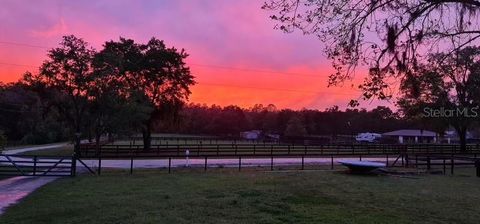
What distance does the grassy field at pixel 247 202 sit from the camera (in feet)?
36.3

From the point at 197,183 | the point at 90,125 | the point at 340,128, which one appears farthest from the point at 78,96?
the point at 340,128

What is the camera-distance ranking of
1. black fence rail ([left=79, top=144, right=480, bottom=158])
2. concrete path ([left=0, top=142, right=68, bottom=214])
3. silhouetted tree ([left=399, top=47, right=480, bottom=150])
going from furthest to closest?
black fence rail ([left=79, top=144, right=480, bottom=158]) < concrete path ([left=0, top=142, right=68, bottom=214]) < silhouetted tree ([left=399, top=47, right=480, bottom=150])

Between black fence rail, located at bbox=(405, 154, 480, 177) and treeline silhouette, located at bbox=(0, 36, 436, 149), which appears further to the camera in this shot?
treeline silhouette, located at bbox=(0, 36, 436, 149)

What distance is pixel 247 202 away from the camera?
13.3 meters

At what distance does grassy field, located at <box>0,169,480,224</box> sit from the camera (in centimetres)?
1107

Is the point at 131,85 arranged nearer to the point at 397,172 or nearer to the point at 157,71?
the point at 157,71

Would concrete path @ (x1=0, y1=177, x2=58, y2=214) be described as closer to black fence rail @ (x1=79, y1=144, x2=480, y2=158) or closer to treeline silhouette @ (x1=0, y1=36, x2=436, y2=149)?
treeline silhouette @ (x1=0, y1=36, x2=436, y2=149)

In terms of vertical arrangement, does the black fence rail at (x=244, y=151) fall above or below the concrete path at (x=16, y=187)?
above

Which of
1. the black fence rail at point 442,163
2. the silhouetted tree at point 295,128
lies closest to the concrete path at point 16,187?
the black fence rail at point 442,163

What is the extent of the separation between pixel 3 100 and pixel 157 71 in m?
51.1

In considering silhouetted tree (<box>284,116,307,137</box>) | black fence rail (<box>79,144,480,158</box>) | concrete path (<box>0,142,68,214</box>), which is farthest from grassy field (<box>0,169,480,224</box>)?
silhouetted tree (<box>284,116,307,137</box>)

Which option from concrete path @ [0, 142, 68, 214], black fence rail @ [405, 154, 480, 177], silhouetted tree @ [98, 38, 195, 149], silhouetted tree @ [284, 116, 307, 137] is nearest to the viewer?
concrete path @ [0, 142, 68, 214]

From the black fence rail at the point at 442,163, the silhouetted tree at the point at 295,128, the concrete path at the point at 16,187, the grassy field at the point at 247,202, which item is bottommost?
the concrete path at the point at 16,187

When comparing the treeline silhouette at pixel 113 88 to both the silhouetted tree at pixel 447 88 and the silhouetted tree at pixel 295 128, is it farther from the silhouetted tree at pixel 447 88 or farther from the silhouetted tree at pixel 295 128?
the silhouetted tree at pixel 295 128
